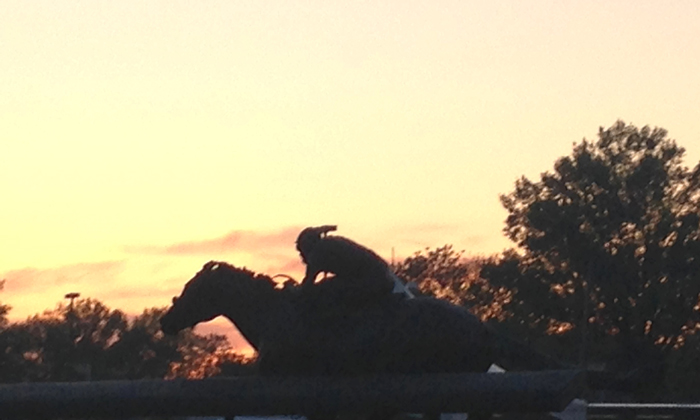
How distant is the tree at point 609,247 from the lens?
235 ft

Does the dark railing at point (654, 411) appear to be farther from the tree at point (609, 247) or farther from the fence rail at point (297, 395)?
the tree at point (609, 247)

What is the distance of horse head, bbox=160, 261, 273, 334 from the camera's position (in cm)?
1755

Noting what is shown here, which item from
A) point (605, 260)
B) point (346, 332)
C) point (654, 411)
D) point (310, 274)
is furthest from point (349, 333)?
point (605, 260)

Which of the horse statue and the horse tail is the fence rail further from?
the horse tail

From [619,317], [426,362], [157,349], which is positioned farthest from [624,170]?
[426,362]

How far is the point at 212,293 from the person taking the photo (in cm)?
1759

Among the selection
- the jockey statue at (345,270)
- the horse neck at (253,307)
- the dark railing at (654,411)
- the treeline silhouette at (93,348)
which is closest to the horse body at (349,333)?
the horse neck at (253,307)

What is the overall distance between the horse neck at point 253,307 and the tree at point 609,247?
5301 centimetres

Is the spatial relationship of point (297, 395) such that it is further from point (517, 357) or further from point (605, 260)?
point (605, 260)

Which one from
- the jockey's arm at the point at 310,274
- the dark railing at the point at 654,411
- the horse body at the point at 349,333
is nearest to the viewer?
the horse body at the point at 349,333

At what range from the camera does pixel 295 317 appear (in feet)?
56.9

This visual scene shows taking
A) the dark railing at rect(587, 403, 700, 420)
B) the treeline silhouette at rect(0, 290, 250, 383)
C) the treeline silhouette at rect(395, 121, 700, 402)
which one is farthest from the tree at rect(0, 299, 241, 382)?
the dark railing at rect(587, 403, 700, 420)

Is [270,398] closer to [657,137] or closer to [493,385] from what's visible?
[493,385]

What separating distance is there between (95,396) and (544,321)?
56287 millimetres
